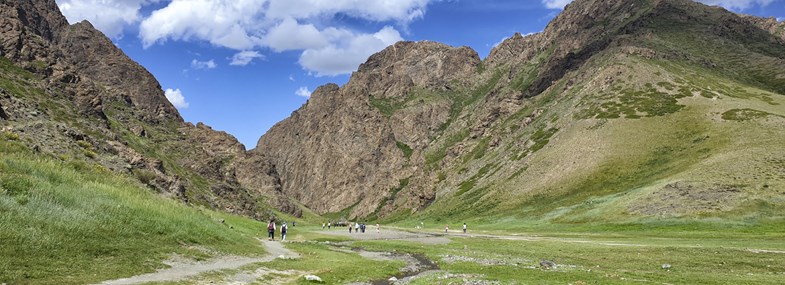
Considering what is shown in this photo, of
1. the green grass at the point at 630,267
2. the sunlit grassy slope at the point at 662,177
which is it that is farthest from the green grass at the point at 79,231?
the sunlit grassy slope at the point at 662,177

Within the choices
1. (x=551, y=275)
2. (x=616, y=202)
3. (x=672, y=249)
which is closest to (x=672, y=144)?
(x=616, y=202)

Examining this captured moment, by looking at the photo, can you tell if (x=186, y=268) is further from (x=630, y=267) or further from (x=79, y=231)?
(x=630, y=267)

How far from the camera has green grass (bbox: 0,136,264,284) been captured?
69.4 feet

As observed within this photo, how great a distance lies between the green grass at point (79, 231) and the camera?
2114 cm

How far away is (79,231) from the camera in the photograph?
2608 centimetres

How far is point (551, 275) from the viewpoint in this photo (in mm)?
33812

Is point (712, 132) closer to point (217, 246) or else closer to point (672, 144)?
point (672, 144)

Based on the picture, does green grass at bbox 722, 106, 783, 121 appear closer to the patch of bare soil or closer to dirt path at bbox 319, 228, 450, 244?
the patch of bare soil

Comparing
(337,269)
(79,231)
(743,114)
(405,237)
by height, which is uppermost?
(743,114)

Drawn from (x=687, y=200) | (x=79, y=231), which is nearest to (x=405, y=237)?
(x=687, y=200)

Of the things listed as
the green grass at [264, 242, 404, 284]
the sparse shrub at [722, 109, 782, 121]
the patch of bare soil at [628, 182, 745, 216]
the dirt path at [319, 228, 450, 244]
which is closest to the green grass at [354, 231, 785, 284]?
the green grass at [264, 242, 404, 284]

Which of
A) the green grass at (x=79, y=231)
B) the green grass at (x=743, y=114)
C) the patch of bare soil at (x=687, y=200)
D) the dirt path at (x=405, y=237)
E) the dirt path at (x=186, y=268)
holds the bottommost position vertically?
the dirt path at (x=405, y=237)

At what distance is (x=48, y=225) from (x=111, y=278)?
6.53m

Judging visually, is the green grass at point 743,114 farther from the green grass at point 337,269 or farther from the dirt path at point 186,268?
the dirt path at point 186,268
